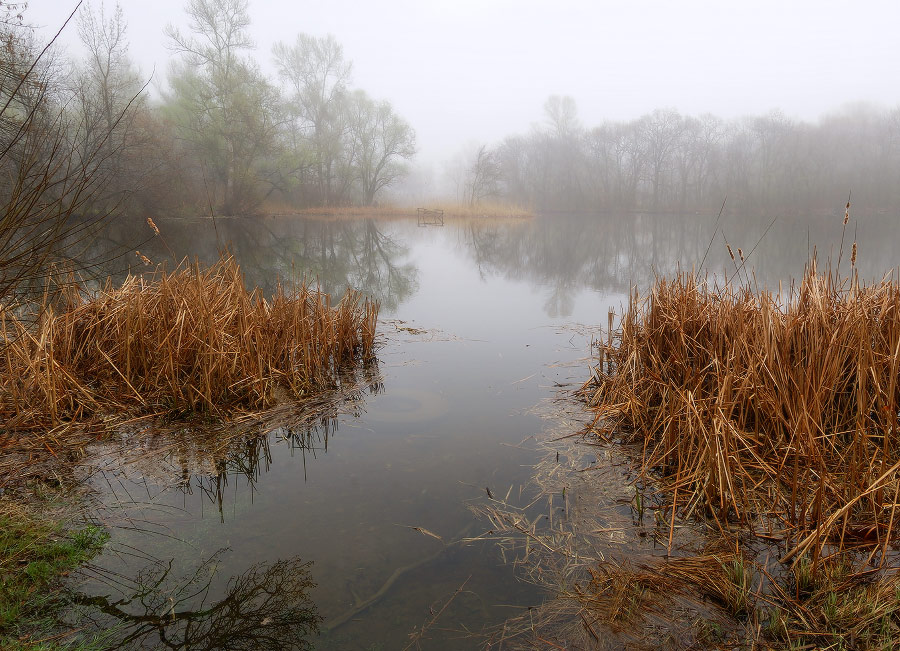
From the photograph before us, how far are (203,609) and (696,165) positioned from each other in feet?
142

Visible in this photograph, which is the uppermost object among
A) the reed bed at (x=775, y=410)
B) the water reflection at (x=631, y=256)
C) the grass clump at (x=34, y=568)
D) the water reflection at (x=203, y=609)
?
the water reflection at (x=631, y=256)

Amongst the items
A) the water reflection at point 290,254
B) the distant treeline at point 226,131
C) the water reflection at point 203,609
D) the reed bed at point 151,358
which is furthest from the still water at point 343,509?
the distant treeline at point 226,131

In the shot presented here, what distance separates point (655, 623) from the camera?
1.82 metres

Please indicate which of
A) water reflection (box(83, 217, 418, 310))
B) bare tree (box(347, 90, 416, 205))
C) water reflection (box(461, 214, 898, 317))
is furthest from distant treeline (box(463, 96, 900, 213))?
water reflection (box(83, 217, 418, 310))

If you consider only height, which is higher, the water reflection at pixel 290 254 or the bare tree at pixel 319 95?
the bare tree at pixel 319 95

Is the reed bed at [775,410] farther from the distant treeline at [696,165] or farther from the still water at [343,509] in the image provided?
the distant treeline at [696,165]

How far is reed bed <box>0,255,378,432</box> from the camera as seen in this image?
11.0 ft

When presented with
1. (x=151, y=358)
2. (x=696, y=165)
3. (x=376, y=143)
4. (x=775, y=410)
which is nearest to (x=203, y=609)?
(x=151, y=358)

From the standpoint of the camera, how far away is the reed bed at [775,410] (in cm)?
215

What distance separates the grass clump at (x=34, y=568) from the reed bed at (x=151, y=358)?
124 centimetres

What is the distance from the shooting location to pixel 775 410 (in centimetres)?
276

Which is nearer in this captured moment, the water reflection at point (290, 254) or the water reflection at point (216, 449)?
the water reflection at point (216, 449)

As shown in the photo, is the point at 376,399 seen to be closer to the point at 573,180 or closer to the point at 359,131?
the point at 359,131

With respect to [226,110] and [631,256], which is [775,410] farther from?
[226,110]
